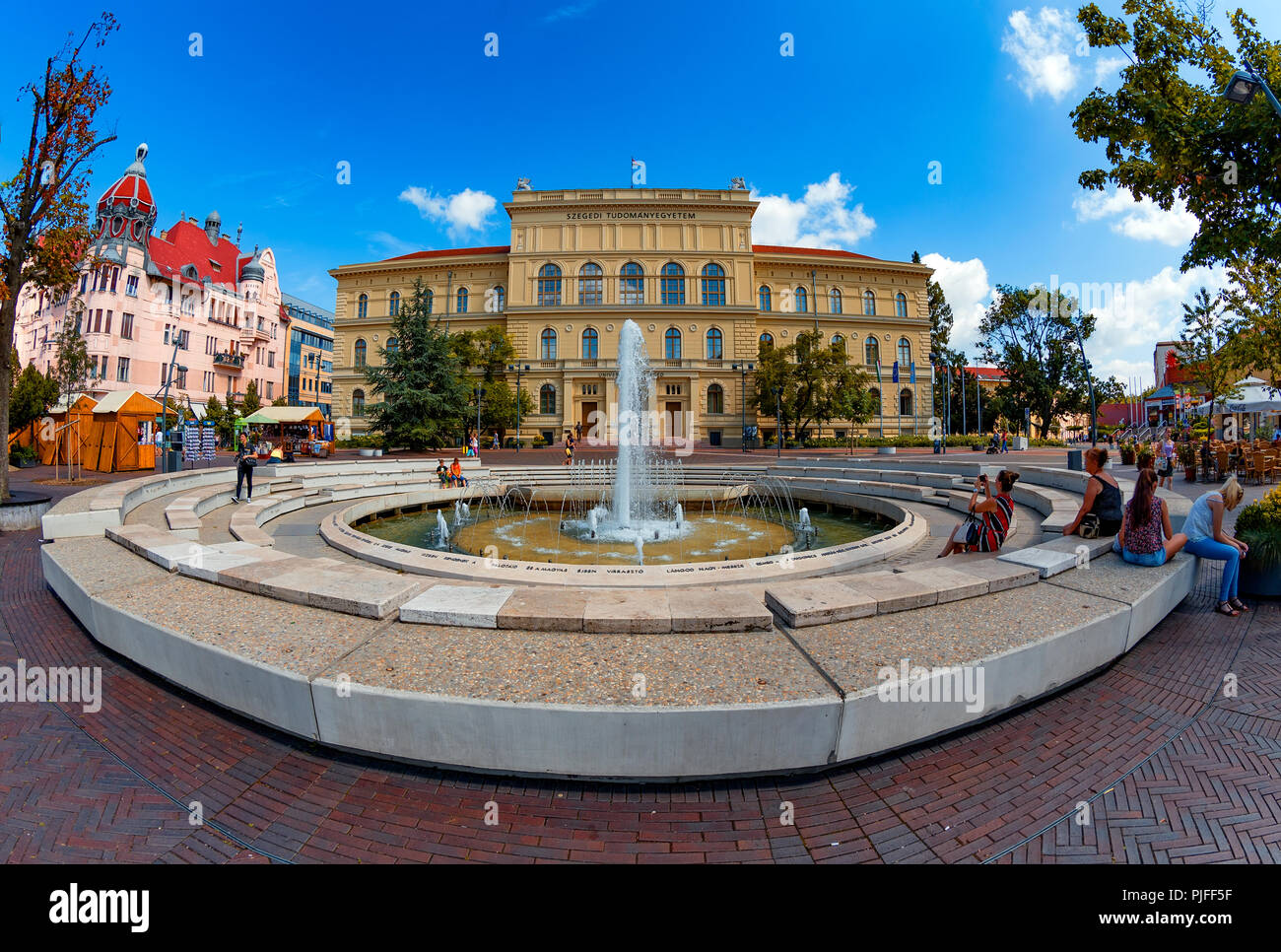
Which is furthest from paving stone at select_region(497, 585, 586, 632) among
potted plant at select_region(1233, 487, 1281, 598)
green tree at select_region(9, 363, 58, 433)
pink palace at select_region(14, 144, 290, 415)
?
pink palace at select_region(14, 144, 290, 415)

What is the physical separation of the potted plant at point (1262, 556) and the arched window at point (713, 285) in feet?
145

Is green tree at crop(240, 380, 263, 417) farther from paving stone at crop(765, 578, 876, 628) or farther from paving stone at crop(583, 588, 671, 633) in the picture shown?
paving stone at crop(765, 578, 876, 628)

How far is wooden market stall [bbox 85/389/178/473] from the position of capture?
826 inches

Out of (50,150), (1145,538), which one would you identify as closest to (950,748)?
(1145,538)

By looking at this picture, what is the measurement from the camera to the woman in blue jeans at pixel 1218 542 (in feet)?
17.4

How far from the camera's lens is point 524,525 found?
12.5m

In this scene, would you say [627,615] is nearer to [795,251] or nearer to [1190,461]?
[1190,461]

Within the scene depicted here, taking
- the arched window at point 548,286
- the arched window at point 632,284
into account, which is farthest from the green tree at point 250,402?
the arched window at point 632,284

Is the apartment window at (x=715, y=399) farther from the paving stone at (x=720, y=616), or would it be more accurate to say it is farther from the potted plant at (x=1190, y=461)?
the paving stone at (x=720, y=616)

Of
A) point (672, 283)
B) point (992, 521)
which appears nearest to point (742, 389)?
point (672, 283)

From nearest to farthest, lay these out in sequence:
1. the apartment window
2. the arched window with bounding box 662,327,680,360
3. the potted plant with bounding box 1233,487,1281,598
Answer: the potted plant with bounding box 1233,487,1281,598 → the apartment window → the arched window with bounding box 662,327,680,360

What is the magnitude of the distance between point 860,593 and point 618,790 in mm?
2460

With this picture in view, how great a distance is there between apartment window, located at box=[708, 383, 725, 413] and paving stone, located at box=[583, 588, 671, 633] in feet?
144

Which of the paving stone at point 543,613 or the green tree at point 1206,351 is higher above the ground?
the green tree at point 1206,351
